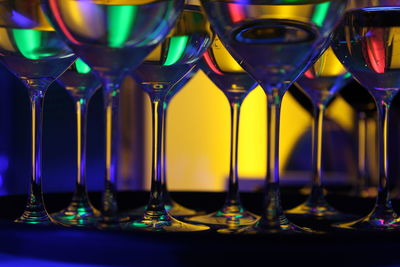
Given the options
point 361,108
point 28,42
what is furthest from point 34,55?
point 361,108

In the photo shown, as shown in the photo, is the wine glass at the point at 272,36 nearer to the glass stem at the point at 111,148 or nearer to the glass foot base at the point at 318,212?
the glass stem at the point at 111,148

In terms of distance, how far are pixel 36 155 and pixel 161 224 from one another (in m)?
0.12

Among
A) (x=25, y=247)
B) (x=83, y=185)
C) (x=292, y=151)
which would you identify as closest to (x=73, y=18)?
(x=25, y=247)

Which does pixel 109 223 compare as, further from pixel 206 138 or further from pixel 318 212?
pixel 206 138

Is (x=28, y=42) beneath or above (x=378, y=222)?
above

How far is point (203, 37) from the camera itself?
54 cm

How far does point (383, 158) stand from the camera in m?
0.59

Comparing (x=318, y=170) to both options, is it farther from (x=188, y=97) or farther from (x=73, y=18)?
(x=188, y=97)

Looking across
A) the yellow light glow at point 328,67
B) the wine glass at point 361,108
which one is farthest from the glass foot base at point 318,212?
the wine glass at point 361,108

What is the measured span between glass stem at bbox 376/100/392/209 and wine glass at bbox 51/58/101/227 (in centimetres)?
25

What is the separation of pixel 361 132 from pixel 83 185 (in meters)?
0.83

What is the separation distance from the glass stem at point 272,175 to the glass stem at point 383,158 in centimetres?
→ 15

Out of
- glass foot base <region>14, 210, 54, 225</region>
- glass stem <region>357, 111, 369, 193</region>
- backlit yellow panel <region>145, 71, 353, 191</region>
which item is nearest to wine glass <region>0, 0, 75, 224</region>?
glass foot base <region>14, 210, 54, 225</region>

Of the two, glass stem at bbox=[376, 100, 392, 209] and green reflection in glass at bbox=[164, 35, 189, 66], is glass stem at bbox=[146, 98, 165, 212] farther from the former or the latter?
glass stem at bbox=[376, 100, 392, 209]
